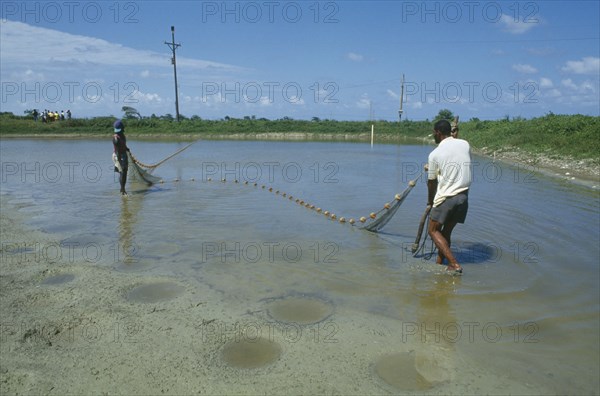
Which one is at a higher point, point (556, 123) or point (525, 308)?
point (556, 123)

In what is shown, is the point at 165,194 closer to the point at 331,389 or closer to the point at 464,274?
the point at 464,274

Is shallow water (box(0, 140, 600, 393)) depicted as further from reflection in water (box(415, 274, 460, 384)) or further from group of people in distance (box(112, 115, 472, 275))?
group of people in distance (box(112, 115, 472, 275))

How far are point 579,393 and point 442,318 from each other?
133cm

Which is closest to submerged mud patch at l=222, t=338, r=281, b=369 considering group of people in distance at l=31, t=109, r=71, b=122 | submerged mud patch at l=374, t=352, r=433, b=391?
submerged mud patch at l=374, t=352, r=433, b=391

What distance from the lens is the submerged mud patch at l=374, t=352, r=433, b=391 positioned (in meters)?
3.28

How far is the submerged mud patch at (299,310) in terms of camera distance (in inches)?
171

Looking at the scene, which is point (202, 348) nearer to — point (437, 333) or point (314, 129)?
point (437, 333)

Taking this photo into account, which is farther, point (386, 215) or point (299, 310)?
point (386, 215)

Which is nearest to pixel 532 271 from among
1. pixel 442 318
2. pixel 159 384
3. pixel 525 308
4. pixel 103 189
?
pixel 525 308

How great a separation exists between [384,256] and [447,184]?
148 cm

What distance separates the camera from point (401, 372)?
136 inches

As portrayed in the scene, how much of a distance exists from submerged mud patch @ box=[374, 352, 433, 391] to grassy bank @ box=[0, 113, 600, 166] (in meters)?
19.3

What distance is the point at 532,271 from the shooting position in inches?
224

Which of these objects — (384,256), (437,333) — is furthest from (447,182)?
(437,333)
